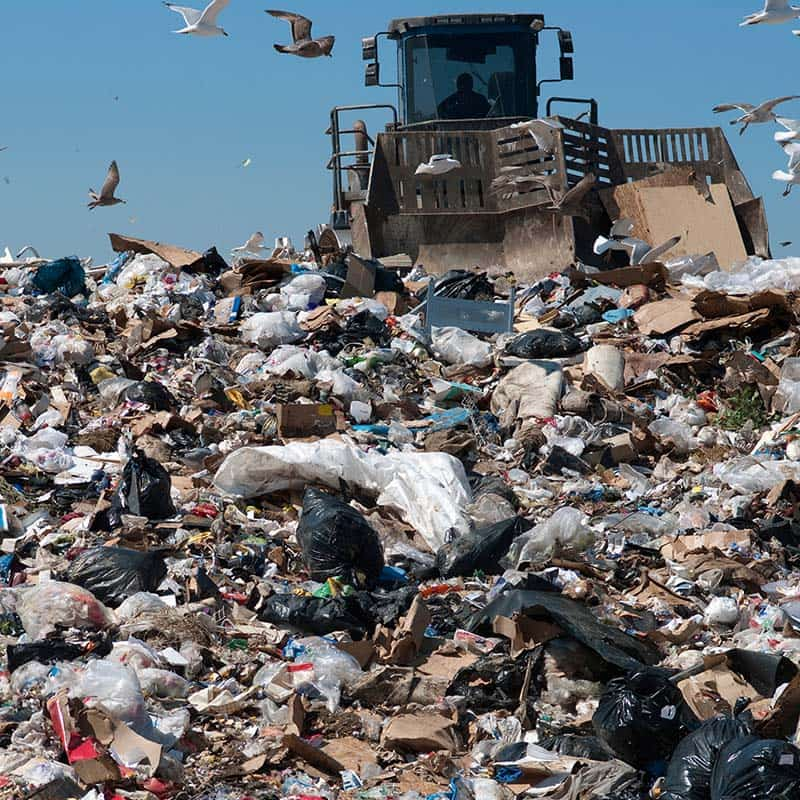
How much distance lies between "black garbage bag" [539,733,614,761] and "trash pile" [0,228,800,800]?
0.04 ft

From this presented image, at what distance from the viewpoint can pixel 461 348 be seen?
9680mm

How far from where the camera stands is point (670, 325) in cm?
978

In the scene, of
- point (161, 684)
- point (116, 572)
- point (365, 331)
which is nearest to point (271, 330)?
point (365, 331)

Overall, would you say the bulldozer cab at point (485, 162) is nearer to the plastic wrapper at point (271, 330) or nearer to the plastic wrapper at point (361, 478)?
the plastic wrapper at point (271, 330)

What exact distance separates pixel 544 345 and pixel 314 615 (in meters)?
4.67

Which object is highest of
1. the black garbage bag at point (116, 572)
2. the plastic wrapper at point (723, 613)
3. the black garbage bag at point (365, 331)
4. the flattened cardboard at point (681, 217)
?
the flattened cardboard at point (681, 217)

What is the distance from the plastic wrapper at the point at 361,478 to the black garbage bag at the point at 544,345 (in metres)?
2.68

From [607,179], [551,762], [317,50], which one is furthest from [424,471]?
[607,179]

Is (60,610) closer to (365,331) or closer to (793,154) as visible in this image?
(365,331)

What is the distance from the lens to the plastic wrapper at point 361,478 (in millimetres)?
6656

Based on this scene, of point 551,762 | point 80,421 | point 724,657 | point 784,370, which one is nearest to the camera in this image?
point 551,762

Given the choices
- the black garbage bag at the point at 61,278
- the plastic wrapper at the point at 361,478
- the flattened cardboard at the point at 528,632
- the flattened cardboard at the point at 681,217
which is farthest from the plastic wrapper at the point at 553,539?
the black garbage bag at the point at 61,278

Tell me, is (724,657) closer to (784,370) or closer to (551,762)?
(551,762)

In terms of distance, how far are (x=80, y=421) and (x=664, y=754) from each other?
4874 millimetres
